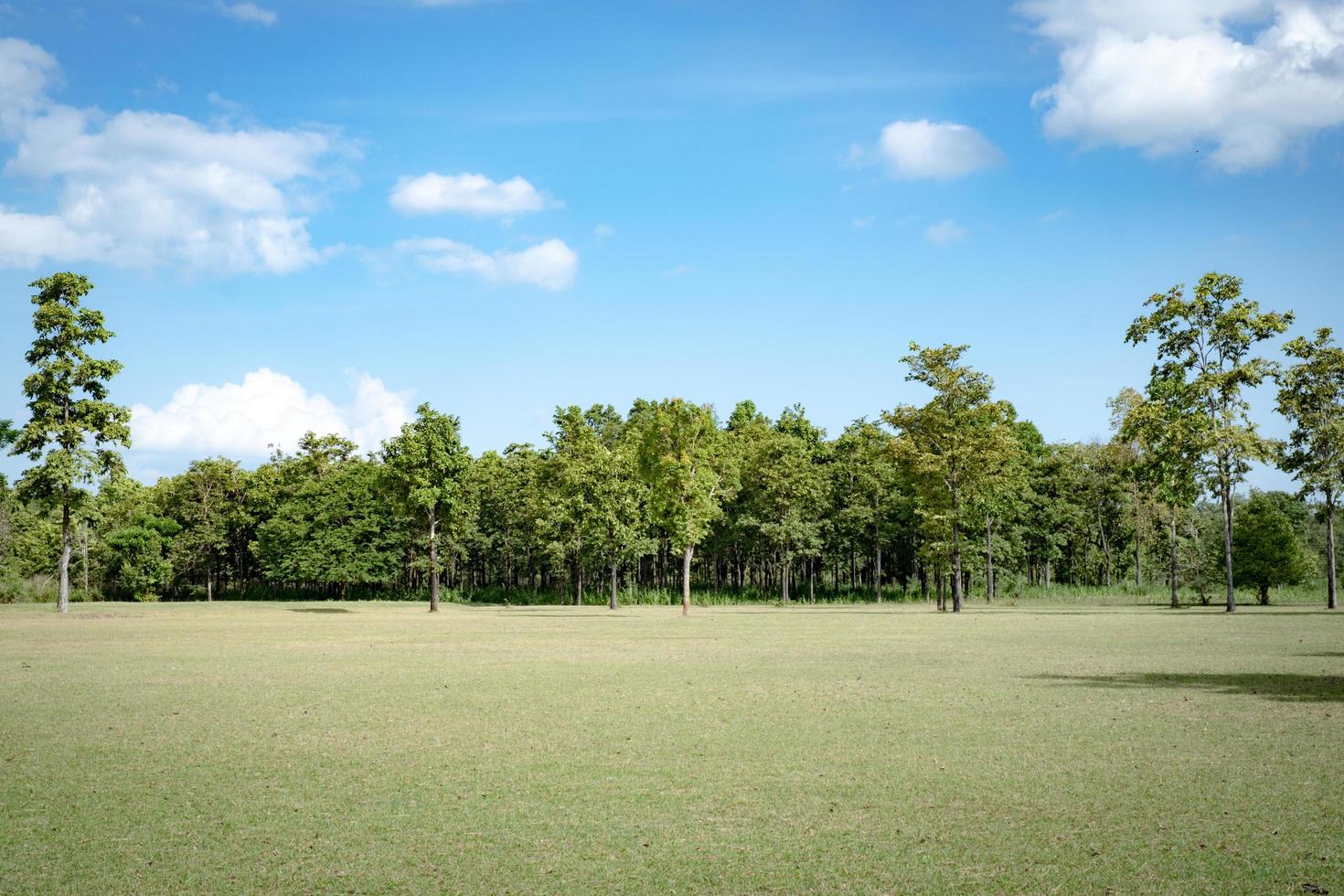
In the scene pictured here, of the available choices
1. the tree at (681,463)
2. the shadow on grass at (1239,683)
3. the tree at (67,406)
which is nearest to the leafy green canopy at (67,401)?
the tree at (67,406)

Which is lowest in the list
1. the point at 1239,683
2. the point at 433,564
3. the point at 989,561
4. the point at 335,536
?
the point at 989,561

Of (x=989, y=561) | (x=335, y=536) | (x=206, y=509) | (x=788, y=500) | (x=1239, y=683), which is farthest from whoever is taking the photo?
(x=206, y=509)

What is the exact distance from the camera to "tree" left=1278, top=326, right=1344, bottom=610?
49.7 metres

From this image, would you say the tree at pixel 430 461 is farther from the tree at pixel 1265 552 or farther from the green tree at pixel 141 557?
the tree at pixel 1265 552

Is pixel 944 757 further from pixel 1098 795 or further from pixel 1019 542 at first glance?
pixel 1019 542

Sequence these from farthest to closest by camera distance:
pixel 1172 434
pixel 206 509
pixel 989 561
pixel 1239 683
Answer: pixel 206 509, pixel 989 561, pixel 1172 434, pixel 1239 683

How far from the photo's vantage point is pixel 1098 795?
977 cm

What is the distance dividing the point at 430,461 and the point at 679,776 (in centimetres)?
5234

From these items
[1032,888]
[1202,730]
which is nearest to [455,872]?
[1032,888]

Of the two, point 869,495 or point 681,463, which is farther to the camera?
point 869,495

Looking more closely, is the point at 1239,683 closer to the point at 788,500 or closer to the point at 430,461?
the point at 430,461

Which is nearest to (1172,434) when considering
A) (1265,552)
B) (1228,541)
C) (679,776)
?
(1228,541)

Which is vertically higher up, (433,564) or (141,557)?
(433,564)

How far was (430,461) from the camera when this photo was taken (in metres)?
60.8
